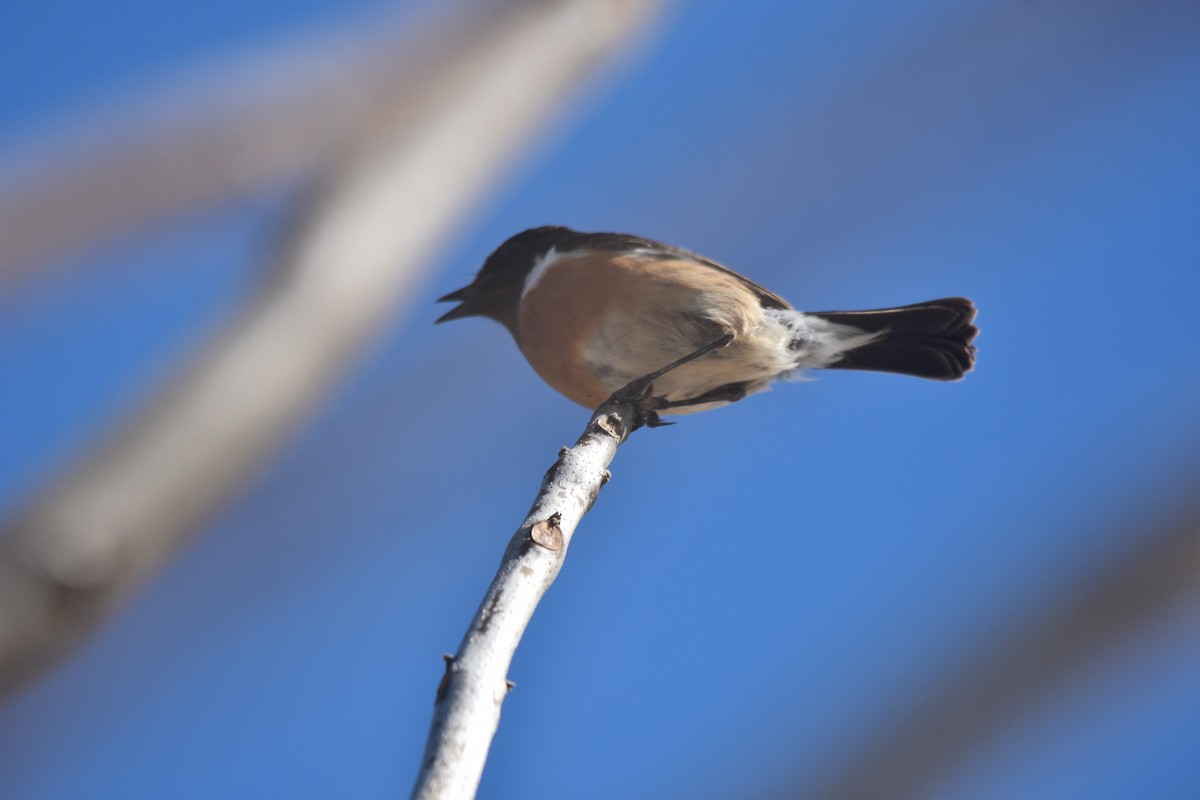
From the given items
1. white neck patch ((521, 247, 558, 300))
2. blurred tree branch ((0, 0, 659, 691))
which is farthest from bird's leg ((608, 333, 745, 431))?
blurred tree branch ((0, 0, 659, 691))

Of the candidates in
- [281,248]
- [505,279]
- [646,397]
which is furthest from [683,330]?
[281,248]

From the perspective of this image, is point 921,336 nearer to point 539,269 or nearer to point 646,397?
point 646,397

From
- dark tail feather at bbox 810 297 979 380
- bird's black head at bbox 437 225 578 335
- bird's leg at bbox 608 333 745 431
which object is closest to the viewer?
bird's leg at bbox 608 333 745 431

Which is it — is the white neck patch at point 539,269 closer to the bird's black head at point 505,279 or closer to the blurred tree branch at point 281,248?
the bird's black head at point 505,279

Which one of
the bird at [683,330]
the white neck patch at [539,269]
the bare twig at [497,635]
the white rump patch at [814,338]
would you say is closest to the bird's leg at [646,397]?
the bird at [683,330]

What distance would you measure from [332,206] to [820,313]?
3001mm

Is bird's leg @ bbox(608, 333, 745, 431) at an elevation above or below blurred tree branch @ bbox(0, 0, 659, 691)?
above

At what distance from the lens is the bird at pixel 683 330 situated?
14.4ft

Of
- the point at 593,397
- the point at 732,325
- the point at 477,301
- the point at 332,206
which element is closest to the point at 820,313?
the point at 732,325

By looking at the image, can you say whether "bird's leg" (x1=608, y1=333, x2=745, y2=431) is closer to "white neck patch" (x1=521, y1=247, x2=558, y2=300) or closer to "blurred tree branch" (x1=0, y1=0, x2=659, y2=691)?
"white neck patch" (x1=521, y1=247, x2=558, y2=300)

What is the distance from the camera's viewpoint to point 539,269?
4922 mm

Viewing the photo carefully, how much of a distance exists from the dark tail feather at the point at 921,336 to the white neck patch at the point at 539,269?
1156mm

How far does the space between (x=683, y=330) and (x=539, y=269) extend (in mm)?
829

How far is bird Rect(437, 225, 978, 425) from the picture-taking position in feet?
14.4
